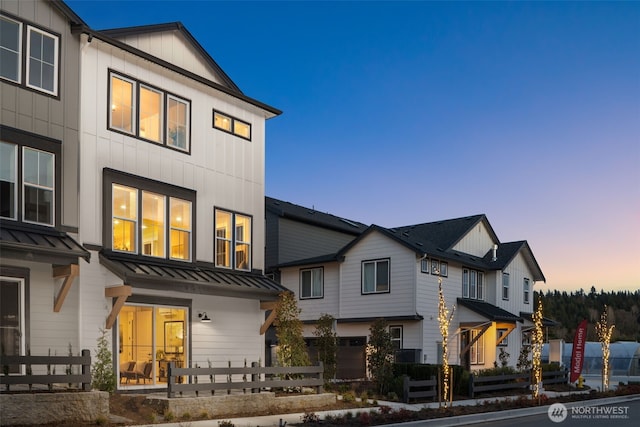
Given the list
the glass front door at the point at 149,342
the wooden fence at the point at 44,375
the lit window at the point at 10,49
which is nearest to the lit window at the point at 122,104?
the lit window at the point at 10,49

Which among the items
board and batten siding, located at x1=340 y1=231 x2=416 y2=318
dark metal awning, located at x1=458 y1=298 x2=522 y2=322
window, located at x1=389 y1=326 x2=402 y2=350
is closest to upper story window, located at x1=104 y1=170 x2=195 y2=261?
board and batten siding, located at x1=340 y1=231 x2=416 y2=318

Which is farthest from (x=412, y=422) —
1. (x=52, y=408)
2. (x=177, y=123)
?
(x=177, y=123)

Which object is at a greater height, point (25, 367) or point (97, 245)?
point (97, 245)

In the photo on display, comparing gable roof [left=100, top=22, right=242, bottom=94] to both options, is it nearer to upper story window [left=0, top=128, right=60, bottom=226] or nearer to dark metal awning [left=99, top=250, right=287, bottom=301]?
upper story window [left=0, top=128, right=60, bottom=226]

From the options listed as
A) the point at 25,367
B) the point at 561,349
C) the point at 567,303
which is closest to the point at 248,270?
the point at 25,367

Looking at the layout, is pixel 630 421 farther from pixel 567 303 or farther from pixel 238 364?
pixel 567 303

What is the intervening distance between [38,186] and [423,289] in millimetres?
20621

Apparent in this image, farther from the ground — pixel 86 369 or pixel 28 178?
pixel 28 178

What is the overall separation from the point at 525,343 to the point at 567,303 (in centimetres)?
5037

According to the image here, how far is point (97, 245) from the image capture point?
747 inches

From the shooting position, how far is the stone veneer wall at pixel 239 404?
16.9 m

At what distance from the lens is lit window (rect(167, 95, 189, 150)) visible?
2181cm

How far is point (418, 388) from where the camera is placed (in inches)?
993

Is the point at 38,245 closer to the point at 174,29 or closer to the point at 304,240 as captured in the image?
the point at 174,29
